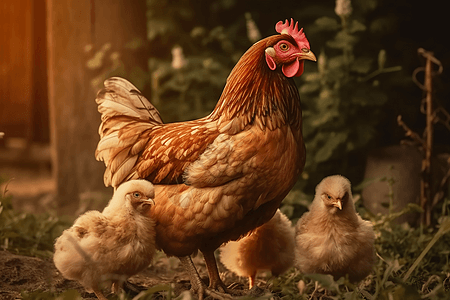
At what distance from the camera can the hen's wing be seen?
9.89ft

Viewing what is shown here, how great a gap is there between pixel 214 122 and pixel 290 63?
53cm

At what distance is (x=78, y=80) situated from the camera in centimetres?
550

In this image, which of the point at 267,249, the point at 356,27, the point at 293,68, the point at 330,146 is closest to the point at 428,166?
the point at 330,146

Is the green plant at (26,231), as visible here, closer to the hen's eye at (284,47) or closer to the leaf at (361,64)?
the hen's eye at (284,47)

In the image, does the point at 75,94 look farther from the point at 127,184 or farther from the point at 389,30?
the point at 389,30

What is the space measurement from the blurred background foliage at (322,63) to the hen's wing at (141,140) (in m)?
1.93

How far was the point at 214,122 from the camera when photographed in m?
3.08

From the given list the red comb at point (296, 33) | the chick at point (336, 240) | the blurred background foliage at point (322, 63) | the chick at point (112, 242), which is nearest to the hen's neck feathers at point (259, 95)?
the red comb at point (296, 33)

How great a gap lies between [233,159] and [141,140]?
681 mm

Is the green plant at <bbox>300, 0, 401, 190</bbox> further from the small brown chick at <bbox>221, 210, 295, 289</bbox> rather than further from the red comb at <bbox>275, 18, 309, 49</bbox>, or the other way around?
the red comb at <bbox>275, 18, 309, 49</bbox>

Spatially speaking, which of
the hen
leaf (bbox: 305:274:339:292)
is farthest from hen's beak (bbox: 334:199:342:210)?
leaf (bbox: 305:274:339:292)

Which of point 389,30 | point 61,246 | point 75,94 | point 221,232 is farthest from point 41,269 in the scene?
point 389,30

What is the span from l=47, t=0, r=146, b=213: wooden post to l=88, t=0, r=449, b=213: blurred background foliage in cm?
15

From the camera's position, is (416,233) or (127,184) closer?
(127,184)
